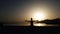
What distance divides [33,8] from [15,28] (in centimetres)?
39

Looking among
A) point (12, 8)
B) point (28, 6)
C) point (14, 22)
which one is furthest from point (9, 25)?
point (28, 6)

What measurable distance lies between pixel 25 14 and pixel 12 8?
21 cm

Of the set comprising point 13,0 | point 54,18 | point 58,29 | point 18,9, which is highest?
point 13,0

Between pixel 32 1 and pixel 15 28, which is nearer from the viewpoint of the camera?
→ pixel 15 28

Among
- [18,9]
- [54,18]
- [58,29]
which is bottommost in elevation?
[58,29]

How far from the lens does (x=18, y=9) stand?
1989 mm

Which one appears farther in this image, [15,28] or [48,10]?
[48,10]

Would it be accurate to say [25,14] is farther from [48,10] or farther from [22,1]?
[48,10]

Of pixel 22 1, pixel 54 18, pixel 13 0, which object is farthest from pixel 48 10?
pixel 13 0

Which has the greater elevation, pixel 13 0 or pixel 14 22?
pixel 13 0

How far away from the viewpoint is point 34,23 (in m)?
1.92

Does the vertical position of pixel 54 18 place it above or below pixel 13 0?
below

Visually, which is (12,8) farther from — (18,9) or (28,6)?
(28,6)

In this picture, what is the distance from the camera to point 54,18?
1932 millimetres
